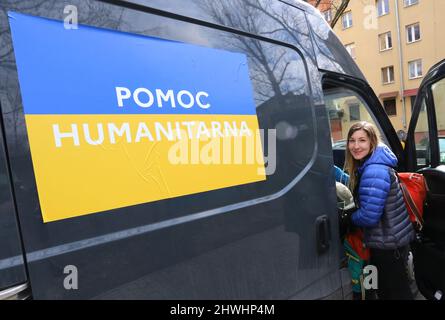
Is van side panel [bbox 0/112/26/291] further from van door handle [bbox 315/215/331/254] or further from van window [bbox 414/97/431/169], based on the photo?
van window [bbox 414/97/431/169]

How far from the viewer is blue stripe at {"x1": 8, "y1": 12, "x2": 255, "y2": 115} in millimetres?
1090

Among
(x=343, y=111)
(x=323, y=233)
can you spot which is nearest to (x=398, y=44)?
(x=343, y=111)

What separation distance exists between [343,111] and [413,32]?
2385cm

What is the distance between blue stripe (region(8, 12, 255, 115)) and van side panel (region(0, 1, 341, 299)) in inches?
1.4

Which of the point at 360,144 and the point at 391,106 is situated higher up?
the point at 391,106

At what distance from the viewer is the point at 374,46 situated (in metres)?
25.0

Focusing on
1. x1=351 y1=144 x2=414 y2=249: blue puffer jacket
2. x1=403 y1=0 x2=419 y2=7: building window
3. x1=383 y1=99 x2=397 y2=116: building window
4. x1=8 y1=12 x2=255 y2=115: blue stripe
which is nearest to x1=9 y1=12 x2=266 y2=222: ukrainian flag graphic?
x1=8 y1=12 x2=255 y2=115: blue stripe

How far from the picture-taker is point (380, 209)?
2199 millimetres

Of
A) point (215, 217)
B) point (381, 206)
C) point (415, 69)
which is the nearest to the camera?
point (215, 217)

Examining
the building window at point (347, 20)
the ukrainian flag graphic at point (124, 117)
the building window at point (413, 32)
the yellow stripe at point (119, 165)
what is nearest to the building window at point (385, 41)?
the building window at point (413, 32)

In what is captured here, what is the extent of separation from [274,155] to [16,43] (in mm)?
1086

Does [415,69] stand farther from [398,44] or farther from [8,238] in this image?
[8,238]

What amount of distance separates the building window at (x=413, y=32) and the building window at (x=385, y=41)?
115 centimetres

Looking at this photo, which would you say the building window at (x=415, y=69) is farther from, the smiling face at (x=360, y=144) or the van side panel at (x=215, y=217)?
the van side panel at (x=215, y=217)
